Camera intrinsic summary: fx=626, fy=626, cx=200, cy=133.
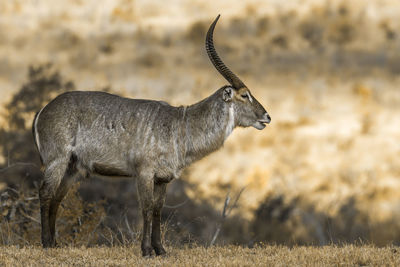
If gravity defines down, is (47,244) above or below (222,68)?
below

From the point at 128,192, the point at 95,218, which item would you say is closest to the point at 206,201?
the point at 128,192

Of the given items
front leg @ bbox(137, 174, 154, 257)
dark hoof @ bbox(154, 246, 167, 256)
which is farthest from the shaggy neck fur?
dark hoof @ bbox(154, 246, 167, 256)

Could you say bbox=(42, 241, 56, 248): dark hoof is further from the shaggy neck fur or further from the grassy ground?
the shaggy neck fur

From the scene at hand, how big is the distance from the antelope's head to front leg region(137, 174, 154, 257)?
5.73 ft

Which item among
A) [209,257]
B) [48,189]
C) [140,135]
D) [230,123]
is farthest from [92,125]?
[209,257]

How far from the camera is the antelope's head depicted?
9.73m

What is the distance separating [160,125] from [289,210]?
2396cm

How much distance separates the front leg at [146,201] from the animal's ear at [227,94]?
66.0 inches

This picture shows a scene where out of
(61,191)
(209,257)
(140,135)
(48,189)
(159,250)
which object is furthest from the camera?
(61,191)

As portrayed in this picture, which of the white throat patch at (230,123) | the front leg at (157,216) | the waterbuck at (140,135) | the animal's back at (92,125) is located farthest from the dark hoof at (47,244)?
the white throat patch at (230,123)

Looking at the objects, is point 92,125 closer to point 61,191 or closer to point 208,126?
point 61,191

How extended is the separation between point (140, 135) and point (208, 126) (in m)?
1.08

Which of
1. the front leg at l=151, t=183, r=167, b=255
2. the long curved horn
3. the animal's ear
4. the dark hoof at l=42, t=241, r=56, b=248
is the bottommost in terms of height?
the dark hoof at l=42, t=241, r=56, b=248

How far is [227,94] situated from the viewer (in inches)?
380
